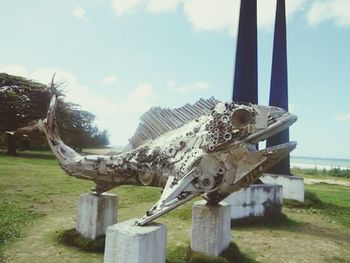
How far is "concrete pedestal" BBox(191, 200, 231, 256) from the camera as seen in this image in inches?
279

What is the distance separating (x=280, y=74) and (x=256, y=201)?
19.9ft

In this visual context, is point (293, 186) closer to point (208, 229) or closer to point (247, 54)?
point (247, 54)

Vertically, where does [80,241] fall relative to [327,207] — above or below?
below

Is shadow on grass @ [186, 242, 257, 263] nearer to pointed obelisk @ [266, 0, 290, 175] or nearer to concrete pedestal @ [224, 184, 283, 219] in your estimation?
concrete pedestal @ [224, 184, 283, 219]

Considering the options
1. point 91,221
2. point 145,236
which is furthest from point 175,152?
point 91,221

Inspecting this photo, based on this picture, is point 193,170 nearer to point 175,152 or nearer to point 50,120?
point 175,152

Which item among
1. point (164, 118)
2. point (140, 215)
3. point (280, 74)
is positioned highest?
point (280, 74)

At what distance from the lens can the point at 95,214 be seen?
26.7ft

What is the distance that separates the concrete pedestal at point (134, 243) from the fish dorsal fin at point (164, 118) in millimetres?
2397

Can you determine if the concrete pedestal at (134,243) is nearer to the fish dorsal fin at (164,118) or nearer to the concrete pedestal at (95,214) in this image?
the fish dorsal fin at (164,118)

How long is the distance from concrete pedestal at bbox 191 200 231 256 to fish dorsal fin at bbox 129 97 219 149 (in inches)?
61.5

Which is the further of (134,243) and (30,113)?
(30,113)

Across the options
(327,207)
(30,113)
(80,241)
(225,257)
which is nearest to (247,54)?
(327,207)

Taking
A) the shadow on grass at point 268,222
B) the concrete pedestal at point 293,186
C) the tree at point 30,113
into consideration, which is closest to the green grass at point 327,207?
the concrete pedestal at point 293,186
